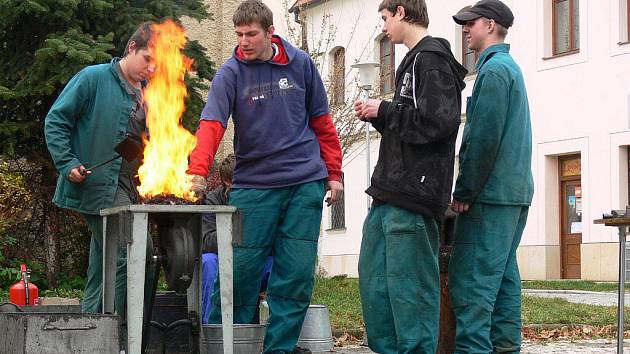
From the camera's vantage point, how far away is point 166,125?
6867mm

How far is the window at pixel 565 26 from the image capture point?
27998 mm

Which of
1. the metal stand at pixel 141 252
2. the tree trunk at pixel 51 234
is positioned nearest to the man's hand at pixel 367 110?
the metal stand at pixel 141 252

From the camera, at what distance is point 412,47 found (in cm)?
623

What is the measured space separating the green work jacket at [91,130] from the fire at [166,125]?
0.21 metres

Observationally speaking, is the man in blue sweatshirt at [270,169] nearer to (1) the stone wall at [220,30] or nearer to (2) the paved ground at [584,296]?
(2) the paved ground at [584,296]

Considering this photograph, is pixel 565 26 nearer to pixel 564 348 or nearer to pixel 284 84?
pixel 564 348

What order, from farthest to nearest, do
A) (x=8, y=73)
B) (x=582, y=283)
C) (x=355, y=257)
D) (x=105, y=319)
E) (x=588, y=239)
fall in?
(x=355, y=257)
(x=588, y=239)
(x=582, y=283)
(x=8, y=73)
(x=105, y=319)

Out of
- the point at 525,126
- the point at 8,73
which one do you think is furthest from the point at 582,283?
the point at 525,126

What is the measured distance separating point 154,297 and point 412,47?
1928 millimetres

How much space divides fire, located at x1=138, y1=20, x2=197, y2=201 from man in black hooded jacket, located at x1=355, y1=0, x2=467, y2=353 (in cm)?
101

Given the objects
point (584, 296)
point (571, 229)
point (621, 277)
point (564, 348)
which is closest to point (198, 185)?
point (621, 277)

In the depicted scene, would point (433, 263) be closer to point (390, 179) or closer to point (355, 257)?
point (390, 179)

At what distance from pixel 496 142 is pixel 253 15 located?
4.78 ft

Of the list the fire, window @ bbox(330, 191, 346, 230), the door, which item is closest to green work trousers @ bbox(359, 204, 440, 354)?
the fire
